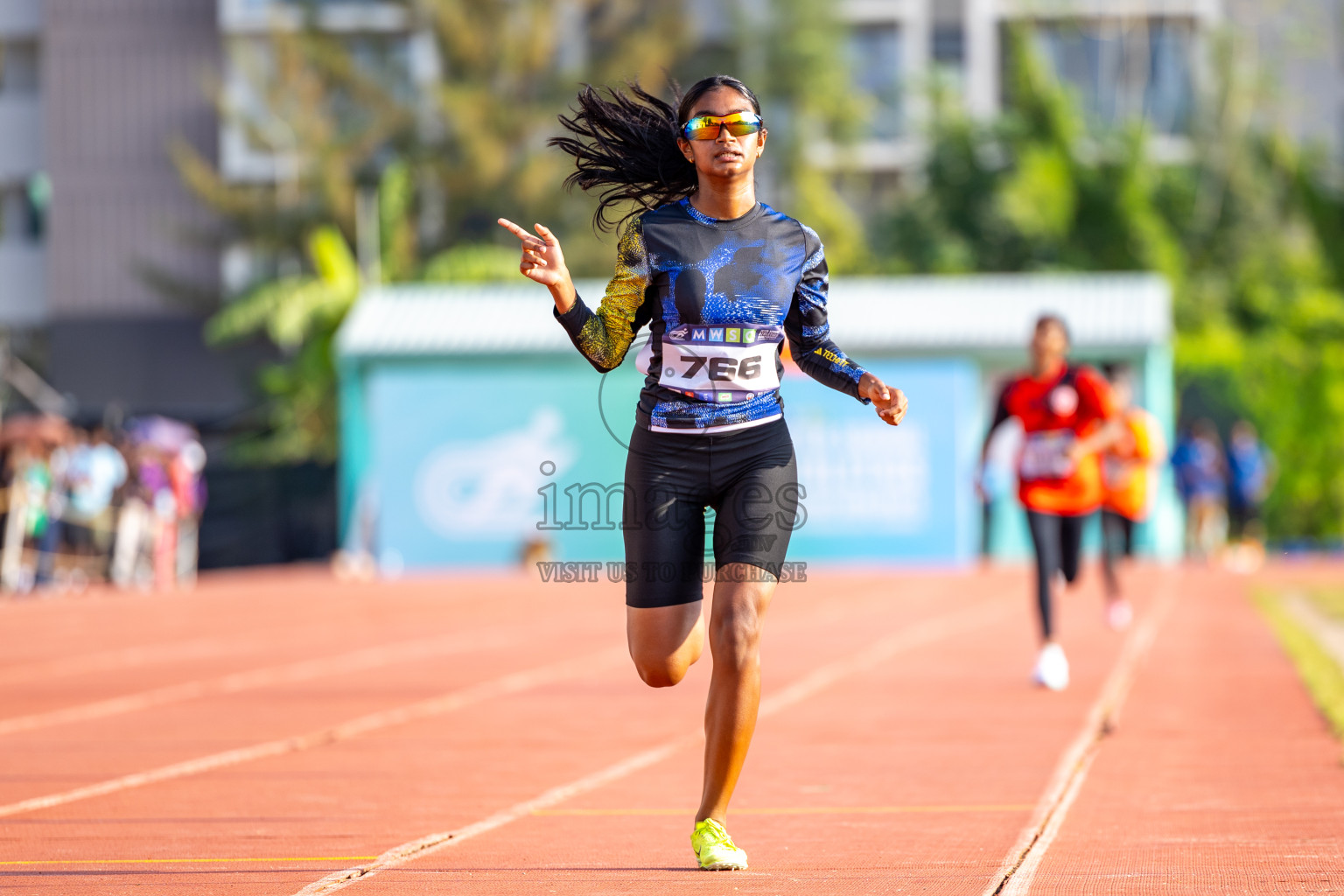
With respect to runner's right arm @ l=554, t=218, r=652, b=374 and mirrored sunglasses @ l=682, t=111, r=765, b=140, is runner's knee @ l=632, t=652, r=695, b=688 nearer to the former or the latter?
runner's right arm @ l=554, t=218, r=652, b=374

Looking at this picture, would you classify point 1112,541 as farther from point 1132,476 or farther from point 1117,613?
point 1132,476

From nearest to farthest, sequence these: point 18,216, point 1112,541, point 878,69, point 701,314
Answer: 1. point 701,314
2. point 1112,541
3. point 18,216
4. point 878,69

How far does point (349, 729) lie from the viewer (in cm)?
947

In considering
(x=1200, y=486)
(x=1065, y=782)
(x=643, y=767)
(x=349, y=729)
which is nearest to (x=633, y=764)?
(x=643, y=767)

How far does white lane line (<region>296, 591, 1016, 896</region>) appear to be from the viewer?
5547 mm

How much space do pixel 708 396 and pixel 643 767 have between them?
9.25 feet

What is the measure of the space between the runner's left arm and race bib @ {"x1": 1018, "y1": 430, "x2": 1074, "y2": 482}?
543cm

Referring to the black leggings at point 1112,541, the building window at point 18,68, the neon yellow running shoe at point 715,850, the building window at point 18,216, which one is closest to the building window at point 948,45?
the building window at point 18,68

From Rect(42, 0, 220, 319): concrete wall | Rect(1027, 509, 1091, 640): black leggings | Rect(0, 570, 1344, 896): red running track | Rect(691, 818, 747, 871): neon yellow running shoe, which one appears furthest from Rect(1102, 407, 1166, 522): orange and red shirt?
Rect(42, 0, 220, 319): concrete wall

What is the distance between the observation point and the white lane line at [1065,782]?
17.5ft

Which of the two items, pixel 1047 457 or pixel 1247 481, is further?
pixel 1247 481

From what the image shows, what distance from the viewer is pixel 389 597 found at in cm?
2175

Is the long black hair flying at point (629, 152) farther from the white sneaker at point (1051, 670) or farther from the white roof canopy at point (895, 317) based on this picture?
the white roof canopy at point (895, 317)

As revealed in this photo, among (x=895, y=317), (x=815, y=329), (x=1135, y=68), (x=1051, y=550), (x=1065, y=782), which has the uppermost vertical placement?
(x=1135, y=68)
